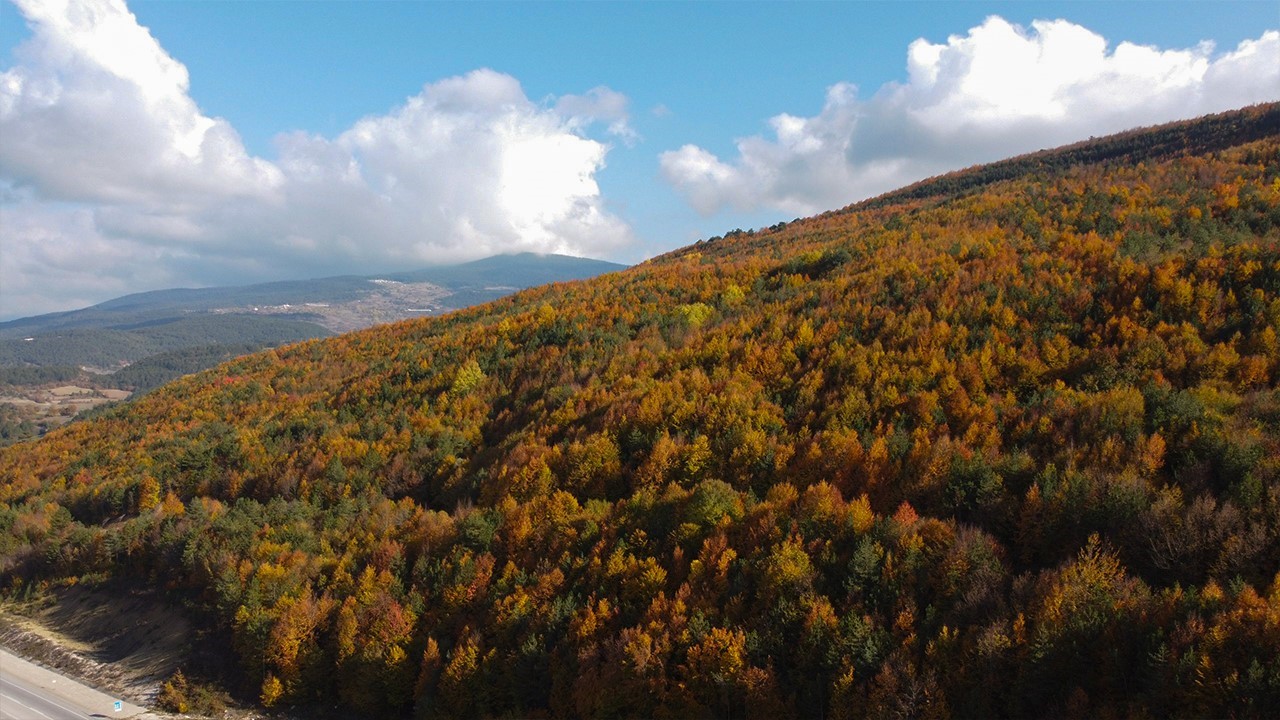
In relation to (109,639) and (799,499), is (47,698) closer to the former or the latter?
(109,639)

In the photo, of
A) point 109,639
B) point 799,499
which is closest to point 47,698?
point 109,639

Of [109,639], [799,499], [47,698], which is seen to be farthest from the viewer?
[109,639]

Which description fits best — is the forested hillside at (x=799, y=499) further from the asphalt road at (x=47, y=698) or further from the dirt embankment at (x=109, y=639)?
the asphalt road at (x=47, y=698)

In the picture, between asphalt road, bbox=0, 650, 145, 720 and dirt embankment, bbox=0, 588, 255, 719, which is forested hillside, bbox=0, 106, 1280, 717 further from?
asphalt road, bbox=0, 650, 145, 720

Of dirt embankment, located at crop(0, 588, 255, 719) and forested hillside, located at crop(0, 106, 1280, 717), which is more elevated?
forested hillside, located at crop(0, 106, 1280, 717)

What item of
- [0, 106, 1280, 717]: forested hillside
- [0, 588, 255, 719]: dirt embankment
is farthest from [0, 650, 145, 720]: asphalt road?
[0, 106, 1280, 717]: forested hillside

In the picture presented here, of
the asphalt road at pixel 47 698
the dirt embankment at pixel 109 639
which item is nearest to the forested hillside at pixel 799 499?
the dirt embankment at pixel 109 639

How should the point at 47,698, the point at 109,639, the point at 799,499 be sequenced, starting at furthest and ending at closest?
the point at 109,639
the point at 47,698
the point at 799,499
